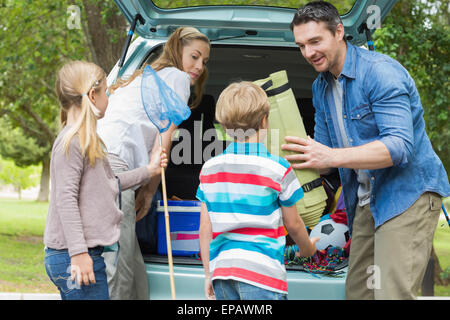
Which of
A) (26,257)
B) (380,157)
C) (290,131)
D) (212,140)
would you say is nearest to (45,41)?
(26,257)

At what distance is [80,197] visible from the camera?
212cm

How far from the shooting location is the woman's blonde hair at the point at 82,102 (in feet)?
6.91

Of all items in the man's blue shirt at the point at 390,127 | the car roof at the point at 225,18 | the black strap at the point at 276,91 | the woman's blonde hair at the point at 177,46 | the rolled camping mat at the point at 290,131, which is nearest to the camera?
the man's blue shirt at the point at 390,127

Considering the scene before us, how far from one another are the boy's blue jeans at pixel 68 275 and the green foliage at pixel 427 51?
4.65 metres

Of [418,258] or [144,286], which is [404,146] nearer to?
[418,258]

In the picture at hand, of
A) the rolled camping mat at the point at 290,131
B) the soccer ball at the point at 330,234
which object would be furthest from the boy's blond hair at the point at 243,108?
the soccer ball at the point at 330,234

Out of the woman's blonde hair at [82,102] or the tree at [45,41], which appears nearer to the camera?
the woman's blonde hair at [82,102]

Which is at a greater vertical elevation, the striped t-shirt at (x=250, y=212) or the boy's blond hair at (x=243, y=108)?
the boy's blond hair at (x=243, y=108)

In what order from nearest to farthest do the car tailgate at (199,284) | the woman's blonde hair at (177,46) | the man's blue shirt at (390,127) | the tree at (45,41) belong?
1. the man's blue shirt at (390,127)
2. the car tailgate at (199,284)
3. the woman's blonde hair at (177,46)
4. the tree at (45,41)

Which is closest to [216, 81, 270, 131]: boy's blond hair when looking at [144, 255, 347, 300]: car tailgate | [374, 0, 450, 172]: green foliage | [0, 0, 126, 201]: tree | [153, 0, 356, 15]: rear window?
[144, 255, 347, 300]: car tailgate

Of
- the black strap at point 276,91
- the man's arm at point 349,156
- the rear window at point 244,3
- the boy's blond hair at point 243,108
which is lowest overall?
the man's arm at point 349,156

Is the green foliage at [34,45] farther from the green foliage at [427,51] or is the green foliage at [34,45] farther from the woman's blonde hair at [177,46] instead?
the woman's blonde hair at [177,46]

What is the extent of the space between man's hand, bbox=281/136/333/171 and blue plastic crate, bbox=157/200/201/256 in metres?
0.62

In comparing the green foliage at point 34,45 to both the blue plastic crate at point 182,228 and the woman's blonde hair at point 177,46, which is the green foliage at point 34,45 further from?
the blue plastic crate at point 182,228
